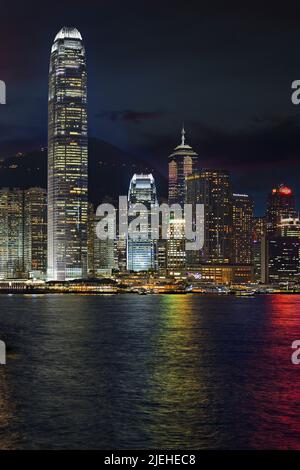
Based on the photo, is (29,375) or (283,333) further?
(283,333)

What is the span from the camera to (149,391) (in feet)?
156

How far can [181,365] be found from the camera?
5919 centimetres

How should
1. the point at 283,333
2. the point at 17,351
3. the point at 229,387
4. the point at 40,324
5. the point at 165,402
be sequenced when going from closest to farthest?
the point at 165,402
the point at 229,387
the point at 17,351
the point at 283,333
the point at 40,324

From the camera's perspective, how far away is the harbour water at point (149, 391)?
36.0 metres

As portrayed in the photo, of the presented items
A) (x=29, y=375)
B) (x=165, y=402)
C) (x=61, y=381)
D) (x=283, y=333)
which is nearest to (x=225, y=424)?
(x=165, y=402)

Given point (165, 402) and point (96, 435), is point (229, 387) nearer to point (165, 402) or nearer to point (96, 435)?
point (165, 402)

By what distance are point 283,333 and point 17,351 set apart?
109ft

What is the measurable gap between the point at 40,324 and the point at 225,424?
213 ft

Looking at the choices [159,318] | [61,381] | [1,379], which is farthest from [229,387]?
[159,318]

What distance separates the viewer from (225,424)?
38.5m

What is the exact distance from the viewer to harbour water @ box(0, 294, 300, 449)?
3597cm

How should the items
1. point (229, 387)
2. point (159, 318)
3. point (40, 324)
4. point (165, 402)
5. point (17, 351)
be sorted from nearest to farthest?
point (165, 402) < point (229, 387) < point (17, 351) < point (40, 324) < point (159, 318)

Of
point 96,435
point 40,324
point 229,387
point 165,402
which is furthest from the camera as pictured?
point 40,324
